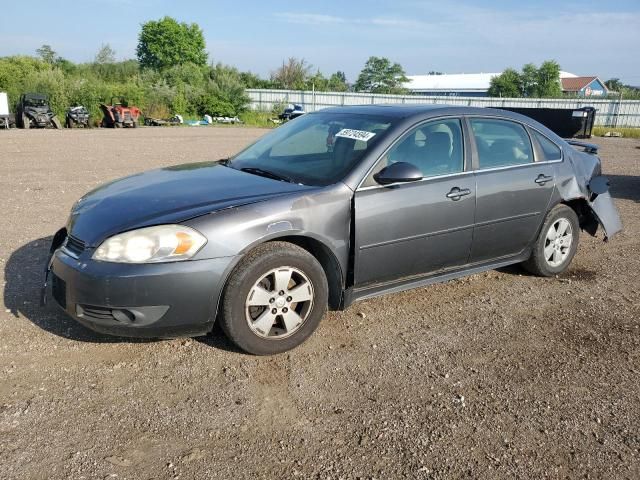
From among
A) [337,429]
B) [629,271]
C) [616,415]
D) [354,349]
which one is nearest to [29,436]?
[337,429]

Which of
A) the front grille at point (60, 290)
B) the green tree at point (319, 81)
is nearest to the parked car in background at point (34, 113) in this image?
the front grille at point (60, 290)

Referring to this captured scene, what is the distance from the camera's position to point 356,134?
13.7ft

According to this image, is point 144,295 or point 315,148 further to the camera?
point 315,148

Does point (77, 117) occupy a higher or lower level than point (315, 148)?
lower

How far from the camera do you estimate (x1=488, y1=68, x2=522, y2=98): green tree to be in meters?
69.4

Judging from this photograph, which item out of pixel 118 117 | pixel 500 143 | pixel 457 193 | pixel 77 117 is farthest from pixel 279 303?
pixel 77 117

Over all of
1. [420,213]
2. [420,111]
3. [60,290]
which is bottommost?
[60,290]

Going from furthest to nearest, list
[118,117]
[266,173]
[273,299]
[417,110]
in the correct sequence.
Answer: [118,117] → [417,110] → [266,173] → [273,299]

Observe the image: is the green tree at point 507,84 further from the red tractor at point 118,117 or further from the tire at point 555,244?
the tire at point 555,244

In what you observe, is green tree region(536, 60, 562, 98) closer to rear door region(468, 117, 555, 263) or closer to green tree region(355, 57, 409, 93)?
green tree region(355, 57, 409, 93)

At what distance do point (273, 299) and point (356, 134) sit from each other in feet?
4.87

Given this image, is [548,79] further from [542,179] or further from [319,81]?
[542,179]

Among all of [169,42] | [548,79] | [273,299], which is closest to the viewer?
[273,299]

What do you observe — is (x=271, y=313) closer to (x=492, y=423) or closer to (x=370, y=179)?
(x=370, y=179)
